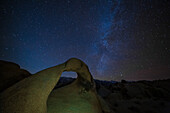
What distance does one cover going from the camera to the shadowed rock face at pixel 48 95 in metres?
2.17

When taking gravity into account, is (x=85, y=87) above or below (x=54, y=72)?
below

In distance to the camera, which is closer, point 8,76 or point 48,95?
point 48,95

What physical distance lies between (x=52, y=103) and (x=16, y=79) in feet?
8.06

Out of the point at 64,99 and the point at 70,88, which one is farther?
the point at 70,88

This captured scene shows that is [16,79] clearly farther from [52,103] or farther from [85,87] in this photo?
[85,87]

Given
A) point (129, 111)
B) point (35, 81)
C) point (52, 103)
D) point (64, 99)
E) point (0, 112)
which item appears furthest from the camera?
point (129, 111)

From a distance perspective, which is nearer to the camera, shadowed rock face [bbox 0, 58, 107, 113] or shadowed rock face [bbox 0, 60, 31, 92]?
shadowed rock face [bbox 0, 58, 107, 113]

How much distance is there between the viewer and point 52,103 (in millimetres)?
4375

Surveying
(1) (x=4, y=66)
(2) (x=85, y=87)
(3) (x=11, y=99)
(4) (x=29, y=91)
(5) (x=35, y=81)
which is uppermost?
Result: (1) (x=4, y=66)

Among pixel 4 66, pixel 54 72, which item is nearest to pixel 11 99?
pixel 54 72

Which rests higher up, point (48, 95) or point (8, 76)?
point (8, 76)

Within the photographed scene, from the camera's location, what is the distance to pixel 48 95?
290 centimetres

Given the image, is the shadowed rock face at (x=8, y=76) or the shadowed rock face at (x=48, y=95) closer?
the shadowed rock face at (x=48, y=95)

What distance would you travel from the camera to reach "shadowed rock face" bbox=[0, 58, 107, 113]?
217 centimetres
